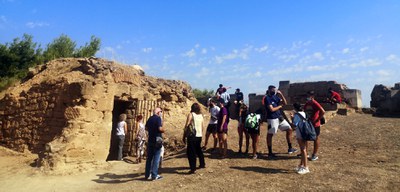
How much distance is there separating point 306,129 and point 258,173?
1360 millimetres

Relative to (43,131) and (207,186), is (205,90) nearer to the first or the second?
(43,131)

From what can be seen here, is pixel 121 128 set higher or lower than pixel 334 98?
lower

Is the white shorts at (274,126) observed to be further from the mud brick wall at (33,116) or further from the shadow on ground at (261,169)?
the mud brick wall at (33,116)

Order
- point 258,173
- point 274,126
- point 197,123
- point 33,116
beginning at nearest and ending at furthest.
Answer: point 258,173 < point 197,123 < point 274,126 < point 33,116

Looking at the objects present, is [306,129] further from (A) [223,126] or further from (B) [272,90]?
(A) [223,126]

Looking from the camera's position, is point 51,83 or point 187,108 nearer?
point 51,83

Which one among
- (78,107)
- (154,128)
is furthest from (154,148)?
(78,107)

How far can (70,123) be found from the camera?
876cm

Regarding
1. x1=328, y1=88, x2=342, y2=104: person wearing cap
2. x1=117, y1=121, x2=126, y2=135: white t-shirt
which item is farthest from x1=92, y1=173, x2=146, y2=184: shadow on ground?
x1=328, y1=88, x2=342, y2=104: person wearing cap

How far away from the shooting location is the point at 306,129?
21.7ft

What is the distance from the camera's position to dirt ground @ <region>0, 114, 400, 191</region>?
6.03 metres

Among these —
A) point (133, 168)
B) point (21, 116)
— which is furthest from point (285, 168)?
point (21, 116)

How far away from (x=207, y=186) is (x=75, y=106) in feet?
15.6

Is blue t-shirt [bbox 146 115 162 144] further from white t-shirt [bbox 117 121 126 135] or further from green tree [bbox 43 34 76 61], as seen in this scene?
green tree [bbox 43 34 76 61]
